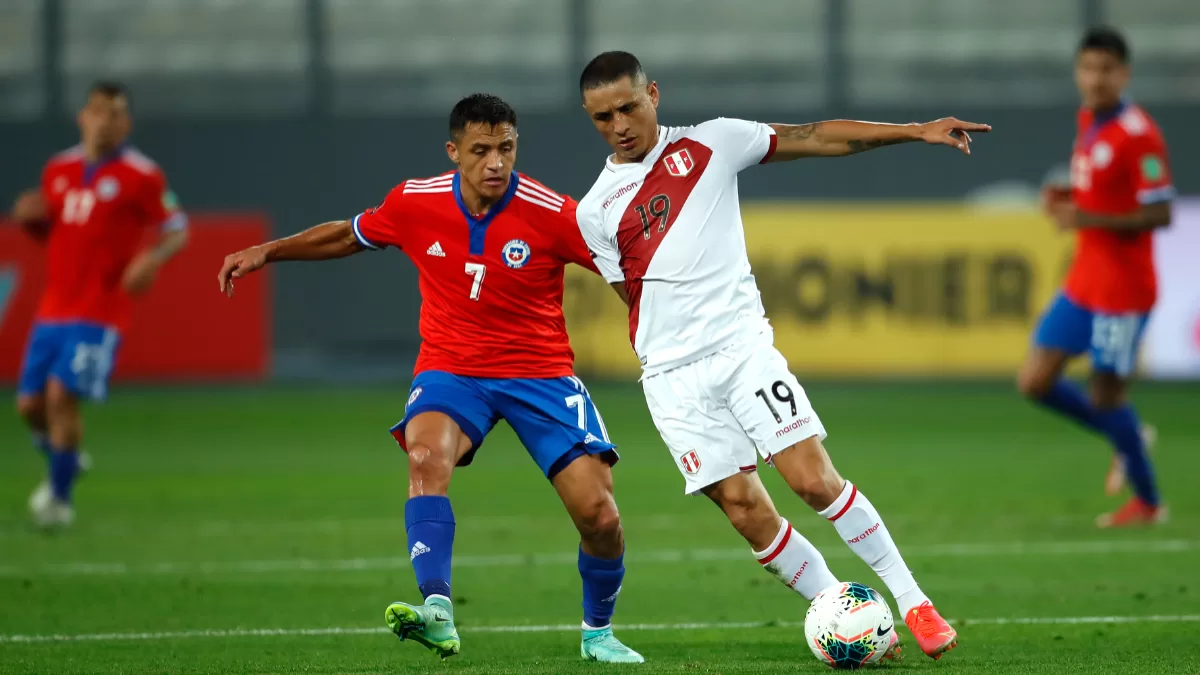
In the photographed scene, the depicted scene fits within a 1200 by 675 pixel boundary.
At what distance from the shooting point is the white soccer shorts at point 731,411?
553 centimetres

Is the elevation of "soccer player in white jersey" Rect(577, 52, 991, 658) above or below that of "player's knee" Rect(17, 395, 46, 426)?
above

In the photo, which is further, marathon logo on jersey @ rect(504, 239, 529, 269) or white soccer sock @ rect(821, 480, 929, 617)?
marathon logo on jersey @ rect(504, 239, 529, 269)

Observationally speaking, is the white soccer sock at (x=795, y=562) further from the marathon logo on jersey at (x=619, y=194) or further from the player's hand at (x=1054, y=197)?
the player's hand at (x=1054, y=197)

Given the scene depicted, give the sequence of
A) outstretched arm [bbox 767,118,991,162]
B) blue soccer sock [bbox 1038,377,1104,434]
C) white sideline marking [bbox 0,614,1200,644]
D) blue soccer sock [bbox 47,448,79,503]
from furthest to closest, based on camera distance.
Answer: blue soccer sock [bbox 47,448,79,503] < blue soccer sock [bbox 1038,377,1104,434] < white sideline marking [bbox 0,614,1200,644] < outstretched arm [bbox 767,118,991,162]

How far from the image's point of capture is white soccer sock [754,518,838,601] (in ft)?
18.5

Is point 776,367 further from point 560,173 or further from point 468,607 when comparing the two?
point 560,173

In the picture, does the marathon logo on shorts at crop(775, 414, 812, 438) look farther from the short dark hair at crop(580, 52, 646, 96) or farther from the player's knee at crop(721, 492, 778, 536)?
the short dark hair at crop(580, 52, 646, 96)

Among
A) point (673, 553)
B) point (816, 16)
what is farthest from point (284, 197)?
point (673, 553)

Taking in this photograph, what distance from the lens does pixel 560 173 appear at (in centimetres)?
2467

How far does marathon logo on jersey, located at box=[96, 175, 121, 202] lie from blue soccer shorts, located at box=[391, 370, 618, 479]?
15.8 ft

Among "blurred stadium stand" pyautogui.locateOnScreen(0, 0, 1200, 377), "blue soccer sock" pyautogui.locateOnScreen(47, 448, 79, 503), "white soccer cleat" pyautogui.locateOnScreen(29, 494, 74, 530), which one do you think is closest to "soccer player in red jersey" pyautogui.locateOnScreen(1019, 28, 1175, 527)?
"blue soccer sock" pyautogui.locateOnScreen(47, 448, 79, 503)

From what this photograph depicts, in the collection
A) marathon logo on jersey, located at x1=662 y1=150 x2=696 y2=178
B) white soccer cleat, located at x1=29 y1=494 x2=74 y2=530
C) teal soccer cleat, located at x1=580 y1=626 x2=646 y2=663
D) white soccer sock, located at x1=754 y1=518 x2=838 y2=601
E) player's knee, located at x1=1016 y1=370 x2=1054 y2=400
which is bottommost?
white soccer cleat, located at x1=29 y1=494 x2=74 y2=530

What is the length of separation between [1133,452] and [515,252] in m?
4.84

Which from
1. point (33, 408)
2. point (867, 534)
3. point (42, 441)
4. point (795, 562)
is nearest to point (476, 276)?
point (795, 562)
